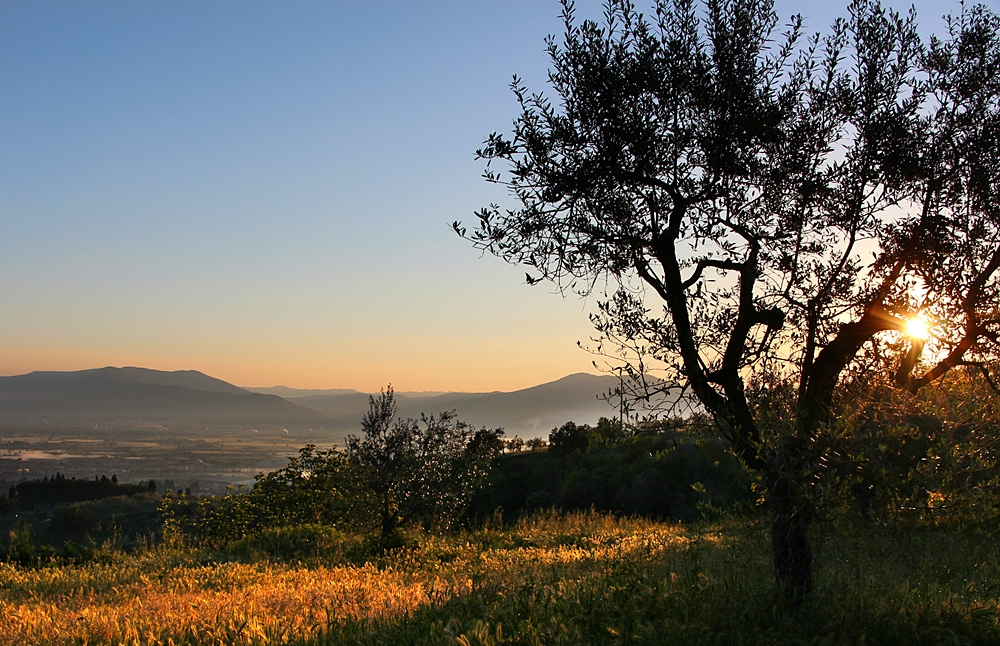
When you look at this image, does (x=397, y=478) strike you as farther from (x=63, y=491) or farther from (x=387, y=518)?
(x=63, y=491)

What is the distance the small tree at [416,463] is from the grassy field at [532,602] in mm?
5534

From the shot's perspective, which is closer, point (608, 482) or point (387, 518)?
point (387, 518)

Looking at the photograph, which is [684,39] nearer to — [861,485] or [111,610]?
[861,485]

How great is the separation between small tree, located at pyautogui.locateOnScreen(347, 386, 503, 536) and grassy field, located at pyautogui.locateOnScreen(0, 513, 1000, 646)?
5.53 m

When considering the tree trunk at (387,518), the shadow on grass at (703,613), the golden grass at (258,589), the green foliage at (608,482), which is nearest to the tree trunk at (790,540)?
the shadow on grass at (703,613)

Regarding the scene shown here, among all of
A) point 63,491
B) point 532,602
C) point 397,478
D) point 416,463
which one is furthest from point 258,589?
point 63,491

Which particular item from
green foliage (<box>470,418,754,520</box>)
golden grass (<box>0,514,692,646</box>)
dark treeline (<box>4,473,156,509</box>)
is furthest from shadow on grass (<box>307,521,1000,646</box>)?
dark treeline (<box>4,473,156,509</box>)

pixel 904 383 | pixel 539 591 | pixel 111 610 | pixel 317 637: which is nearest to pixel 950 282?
pixel 904 383

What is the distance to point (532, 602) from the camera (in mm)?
8055

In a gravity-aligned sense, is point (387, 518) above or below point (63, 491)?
above

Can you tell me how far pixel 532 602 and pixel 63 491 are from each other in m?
54.6

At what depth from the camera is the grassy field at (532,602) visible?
6828 millimetres

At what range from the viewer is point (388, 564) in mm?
13695

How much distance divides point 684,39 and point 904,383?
4.51 meters
